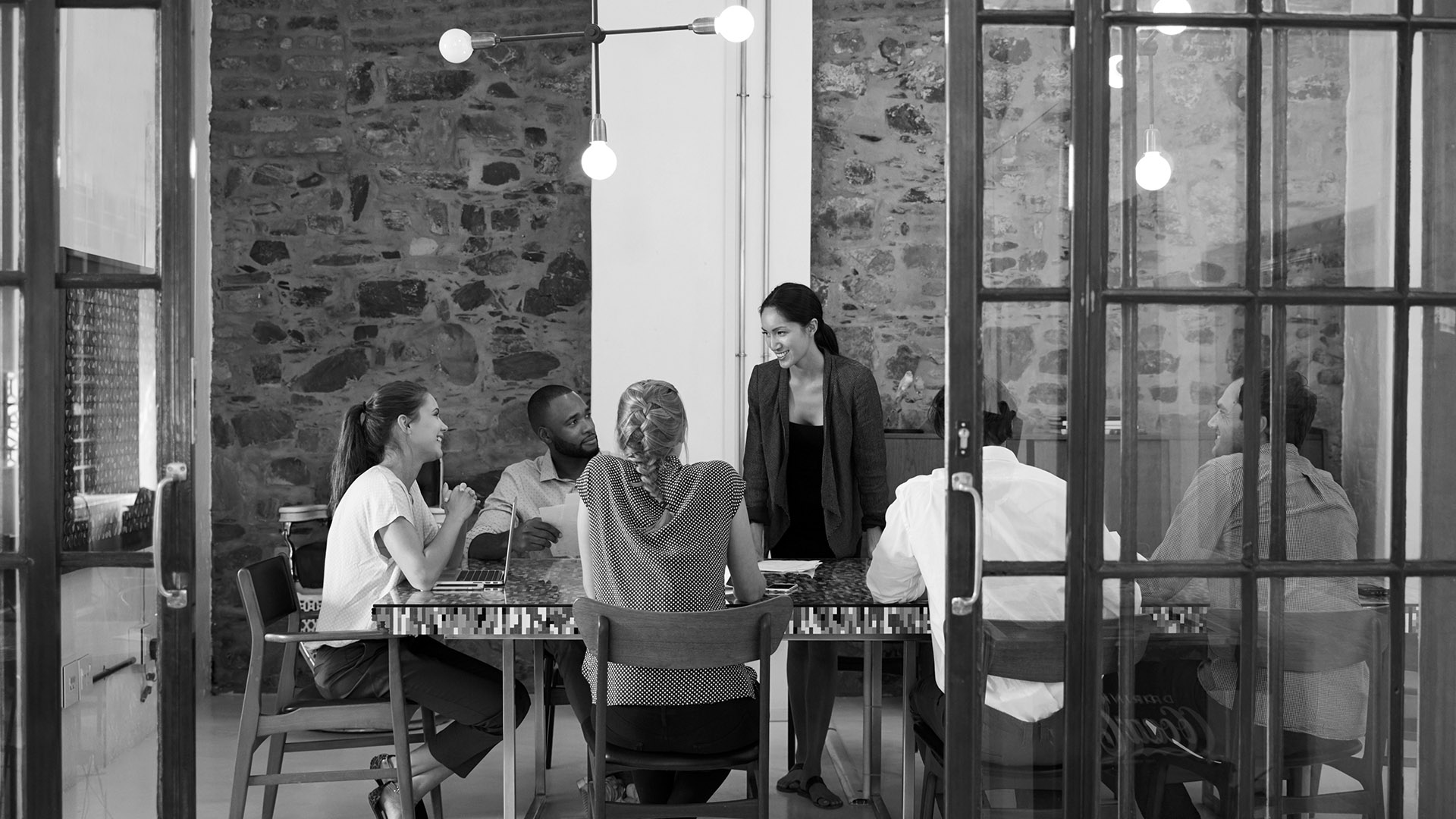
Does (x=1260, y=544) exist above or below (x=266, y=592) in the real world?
above

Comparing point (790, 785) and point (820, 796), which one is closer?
point (820, 796)

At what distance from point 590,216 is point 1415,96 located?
3.83 m

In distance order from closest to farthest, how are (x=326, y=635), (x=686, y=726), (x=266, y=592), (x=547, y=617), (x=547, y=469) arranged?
(x=686, y=726)
(x=547, y=617)
(x=326, y=635)
(x=266, y=592)
(x=547, y=469)

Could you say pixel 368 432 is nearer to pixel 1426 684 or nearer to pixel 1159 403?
pixel 1159 403

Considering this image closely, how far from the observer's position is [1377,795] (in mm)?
2570

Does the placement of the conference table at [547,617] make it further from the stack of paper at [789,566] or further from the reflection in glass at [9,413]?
the reflection in glass at [9,413]

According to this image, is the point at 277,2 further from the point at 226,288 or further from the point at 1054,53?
the point at 1054,53

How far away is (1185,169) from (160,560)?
2320 millimetres

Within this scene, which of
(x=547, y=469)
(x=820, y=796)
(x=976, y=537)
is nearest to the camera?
(x=976, y=537)

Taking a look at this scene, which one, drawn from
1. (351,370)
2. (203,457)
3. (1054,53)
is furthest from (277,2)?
(1054,53)

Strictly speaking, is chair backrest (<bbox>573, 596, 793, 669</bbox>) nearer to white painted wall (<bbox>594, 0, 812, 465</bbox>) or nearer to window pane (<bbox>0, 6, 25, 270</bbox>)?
window pane (<bbox>0, 6, 25, 270</bbox>)

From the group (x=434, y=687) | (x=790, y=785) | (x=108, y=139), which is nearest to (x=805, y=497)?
(x=790, y=785)

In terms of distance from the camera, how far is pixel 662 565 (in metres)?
2.94

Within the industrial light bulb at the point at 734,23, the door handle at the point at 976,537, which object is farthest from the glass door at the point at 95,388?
the industrial light bulb at the point at 734,23
